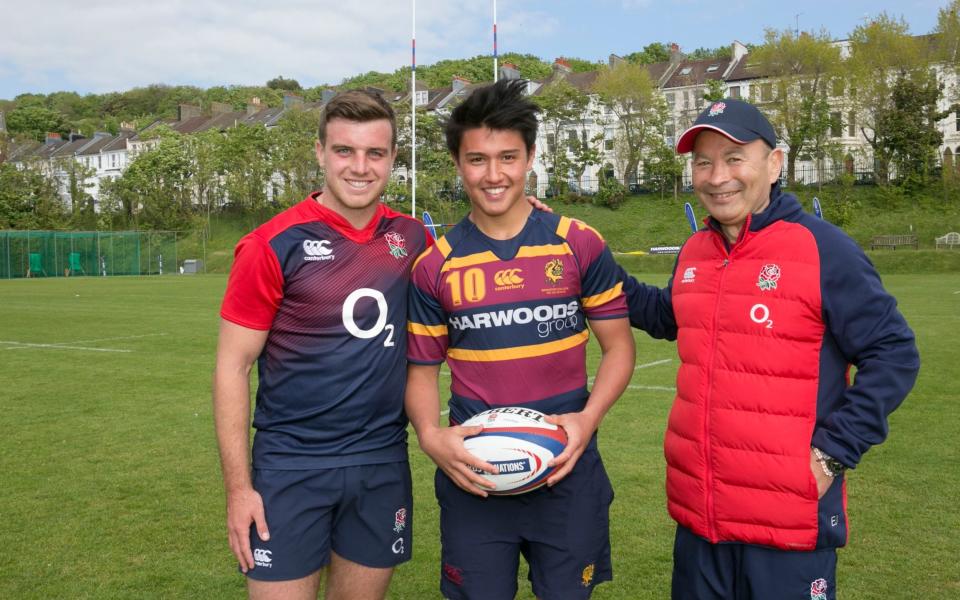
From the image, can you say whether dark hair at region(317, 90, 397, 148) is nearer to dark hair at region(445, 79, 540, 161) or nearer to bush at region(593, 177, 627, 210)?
dark hair at region(445, 79, 540, 161)

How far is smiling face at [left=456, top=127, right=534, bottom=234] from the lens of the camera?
300cm

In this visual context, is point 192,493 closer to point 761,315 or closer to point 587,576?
point 587,576

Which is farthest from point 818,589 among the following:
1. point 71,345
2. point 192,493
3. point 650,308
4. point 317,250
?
point 71,345

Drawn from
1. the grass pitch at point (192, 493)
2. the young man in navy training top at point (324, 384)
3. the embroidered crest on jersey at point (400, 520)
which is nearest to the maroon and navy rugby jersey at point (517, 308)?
the young man in navy training top at point (324, 384)

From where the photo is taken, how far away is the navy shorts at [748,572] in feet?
9.23

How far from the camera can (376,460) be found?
318 cm

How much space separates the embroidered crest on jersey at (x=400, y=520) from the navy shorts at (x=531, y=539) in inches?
10.5

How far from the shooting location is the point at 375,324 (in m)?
3.17

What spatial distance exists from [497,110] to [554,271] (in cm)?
63

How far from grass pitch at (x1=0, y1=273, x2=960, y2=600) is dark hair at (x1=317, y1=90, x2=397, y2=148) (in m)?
2.83

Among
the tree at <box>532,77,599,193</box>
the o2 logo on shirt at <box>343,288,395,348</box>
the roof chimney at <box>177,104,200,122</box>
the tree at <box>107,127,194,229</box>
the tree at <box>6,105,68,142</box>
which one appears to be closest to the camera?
the o2 logo on shirt at <box>343,288,395,348</box>

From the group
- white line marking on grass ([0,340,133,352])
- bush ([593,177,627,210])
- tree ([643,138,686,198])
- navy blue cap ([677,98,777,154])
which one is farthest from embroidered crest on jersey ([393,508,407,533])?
tree ([643,138,686,198])

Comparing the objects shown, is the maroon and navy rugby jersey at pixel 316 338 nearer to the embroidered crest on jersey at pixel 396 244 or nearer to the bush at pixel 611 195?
the embroidered crest on jersey at pixel 396 244

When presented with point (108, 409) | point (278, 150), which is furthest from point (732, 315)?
point (278, 150)
